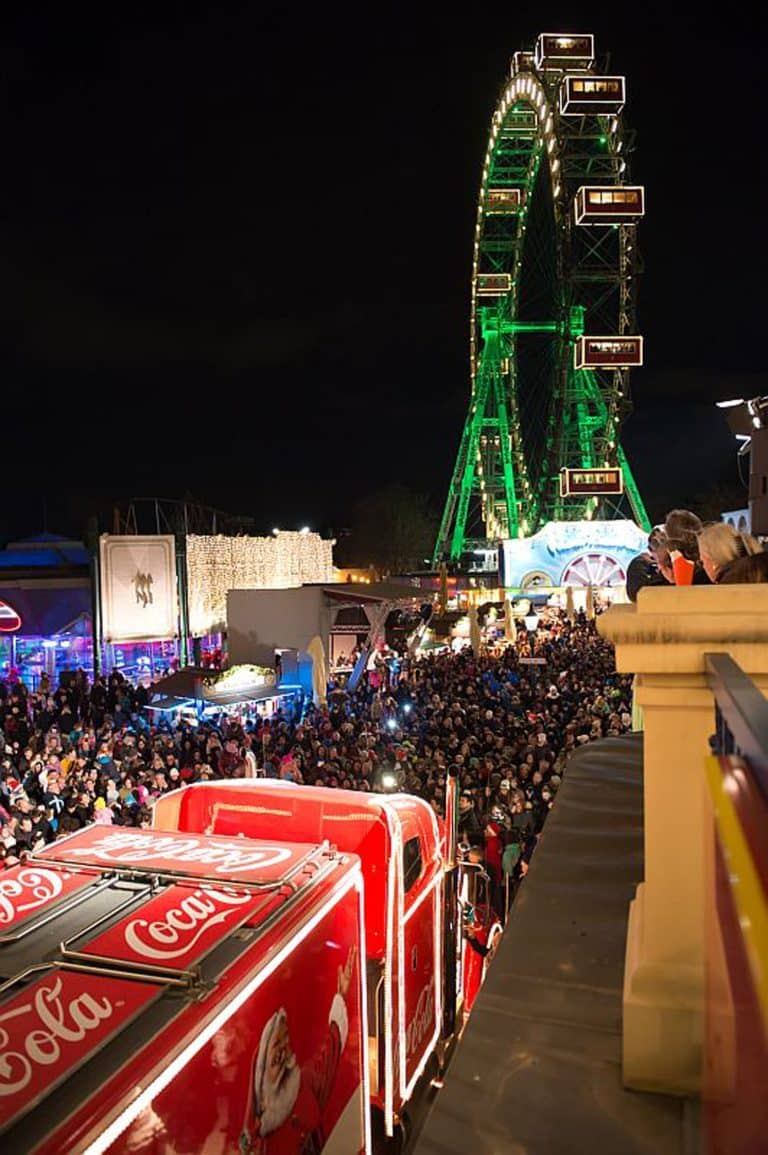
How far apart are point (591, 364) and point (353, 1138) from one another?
130 feet

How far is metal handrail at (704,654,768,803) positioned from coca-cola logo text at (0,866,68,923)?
10.7 ft

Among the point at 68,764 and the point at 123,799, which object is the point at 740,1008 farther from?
the point at 68,764

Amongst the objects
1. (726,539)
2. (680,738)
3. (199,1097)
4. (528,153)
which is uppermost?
(528,153)

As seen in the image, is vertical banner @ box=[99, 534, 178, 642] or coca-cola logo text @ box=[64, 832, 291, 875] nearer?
coca-cola logo text @ box=[64, 832, 291, 875]

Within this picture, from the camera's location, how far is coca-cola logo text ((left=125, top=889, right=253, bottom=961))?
349cm

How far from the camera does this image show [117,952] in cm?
345

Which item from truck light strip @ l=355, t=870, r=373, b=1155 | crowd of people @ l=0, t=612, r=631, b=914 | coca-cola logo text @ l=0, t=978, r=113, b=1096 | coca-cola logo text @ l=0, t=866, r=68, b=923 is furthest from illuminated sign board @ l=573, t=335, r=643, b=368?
coca-cola logo text @ l=0, t=978, r=113, b=1096

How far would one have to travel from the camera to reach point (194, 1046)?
2.93 m

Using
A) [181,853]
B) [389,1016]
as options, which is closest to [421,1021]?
[389,1016]

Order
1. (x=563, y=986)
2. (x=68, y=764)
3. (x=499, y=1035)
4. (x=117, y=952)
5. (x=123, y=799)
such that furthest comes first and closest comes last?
(x=68, y=764) < (x=123, y=799) < (x=117, y=952) < (x=563, y=986) < (x=499, y=1035)

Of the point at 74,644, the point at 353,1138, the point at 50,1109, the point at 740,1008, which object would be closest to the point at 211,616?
the point at 74,644

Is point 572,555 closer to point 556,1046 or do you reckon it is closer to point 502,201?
point 502,201

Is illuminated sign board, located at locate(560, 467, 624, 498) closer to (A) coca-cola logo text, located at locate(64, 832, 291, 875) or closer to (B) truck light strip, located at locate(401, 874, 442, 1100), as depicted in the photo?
(B) truck light strip, located at locate(401, 874, 442, 1100)

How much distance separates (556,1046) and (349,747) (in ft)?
35.5
